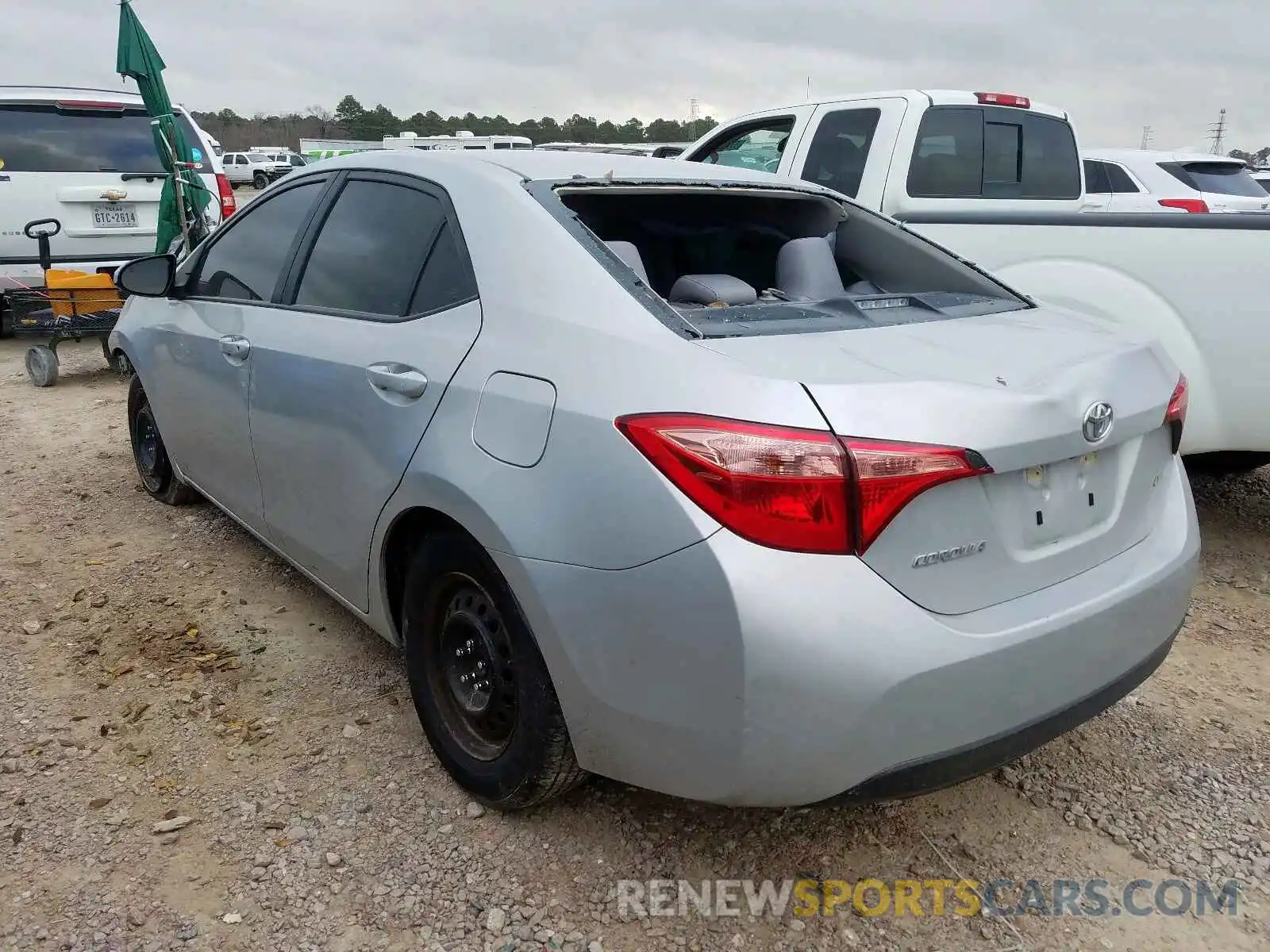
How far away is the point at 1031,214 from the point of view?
13.3ft

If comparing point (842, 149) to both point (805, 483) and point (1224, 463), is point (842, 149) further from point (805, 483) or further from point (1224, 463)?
point (805, 483)

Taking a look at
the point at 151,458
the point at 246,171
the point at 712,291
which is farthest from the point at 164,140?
the point at 246,171

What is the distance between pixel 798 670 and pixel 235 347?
7.83 feet

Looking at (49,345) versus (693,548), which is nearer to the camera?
(693,548)

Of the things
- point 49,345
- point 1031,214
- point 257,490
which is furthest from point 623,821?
point 49,345

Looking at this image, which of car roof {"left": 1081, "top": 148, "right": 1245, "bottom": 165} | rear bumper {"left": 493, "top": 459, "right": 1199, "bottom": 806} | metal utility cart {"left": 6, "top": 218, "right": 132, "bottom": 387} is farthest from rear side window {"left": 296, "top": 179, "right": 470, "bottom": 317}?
car roof {"left": 1081, "top": 148, "right": 1245, "bottom": 165}

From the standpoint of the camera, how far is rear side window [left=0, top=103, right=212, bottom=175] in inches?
301

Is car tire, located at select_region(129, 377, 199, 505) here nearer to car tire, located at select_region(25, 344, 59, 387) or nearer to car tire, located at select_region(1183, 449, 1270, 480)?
car tire, located at select_region(25, 344, 59, 387)

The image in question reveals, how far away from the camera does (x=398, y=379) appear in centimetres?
237

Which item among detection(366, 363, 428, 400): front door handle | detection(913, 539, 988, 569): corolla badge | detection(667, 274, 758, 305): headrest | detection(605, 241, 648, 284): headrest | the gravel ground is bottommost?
the gravel ground

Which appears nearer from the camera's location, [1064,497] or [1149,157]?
[1064,497]

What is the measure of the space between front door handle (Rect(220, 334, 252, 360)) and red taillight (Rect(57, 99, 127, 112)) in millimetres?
5994

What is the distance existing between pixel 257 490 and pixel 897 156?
3744 mm

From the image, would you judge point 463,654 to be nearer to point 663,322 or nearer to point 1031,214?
point 663,322
